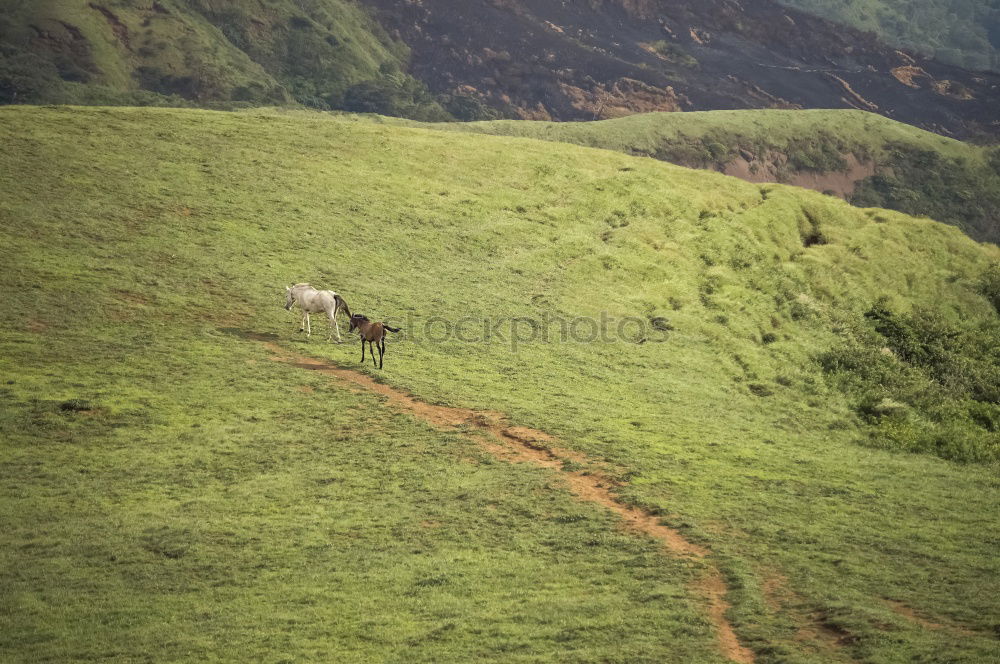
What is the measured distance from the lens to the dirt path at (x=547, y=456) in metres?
16.1

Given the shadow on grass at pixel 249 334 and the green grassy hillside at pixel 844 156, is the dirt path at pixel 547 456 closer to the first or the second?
the shadow on grass at pixel 249 334

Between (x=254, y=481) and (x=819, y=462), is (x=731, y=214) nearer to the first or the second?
(x=819, y=462)

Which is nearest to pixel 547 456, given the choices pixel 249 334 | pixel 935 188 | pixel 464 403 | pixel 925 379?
pixel 464 403

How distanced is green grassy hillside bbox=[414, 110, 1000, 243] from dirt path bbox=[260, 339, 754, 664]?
106563 mm

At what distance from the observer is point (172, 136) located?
4319cm

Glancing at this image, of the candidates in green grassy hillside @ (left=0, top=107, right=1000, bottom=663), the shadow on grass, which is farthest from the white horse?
the shadow on grass

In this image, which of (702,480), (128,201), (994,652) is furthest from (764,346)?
(128,201)

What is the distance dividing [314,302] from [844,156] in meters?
135

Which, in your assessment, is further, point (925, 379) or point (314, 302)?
point (925, 379)

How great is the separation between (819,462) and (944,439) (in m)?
6.66

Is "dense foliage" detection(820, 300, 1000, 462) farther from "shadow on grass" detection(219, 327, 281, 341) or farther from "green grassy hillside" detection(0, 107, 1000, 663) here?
"shadow on grass" detection(219, 327, 281, 341)

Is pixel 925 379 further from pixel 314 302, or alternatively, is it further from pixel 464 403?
pixel 314 302

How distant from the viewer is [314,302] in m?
29.0

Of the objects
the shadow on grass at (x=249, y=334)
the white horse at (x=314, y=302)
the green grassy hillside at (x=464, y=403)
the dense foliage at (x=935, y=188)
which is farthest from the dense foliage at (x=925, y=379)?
the dense foliage at (x=935, y=188)
